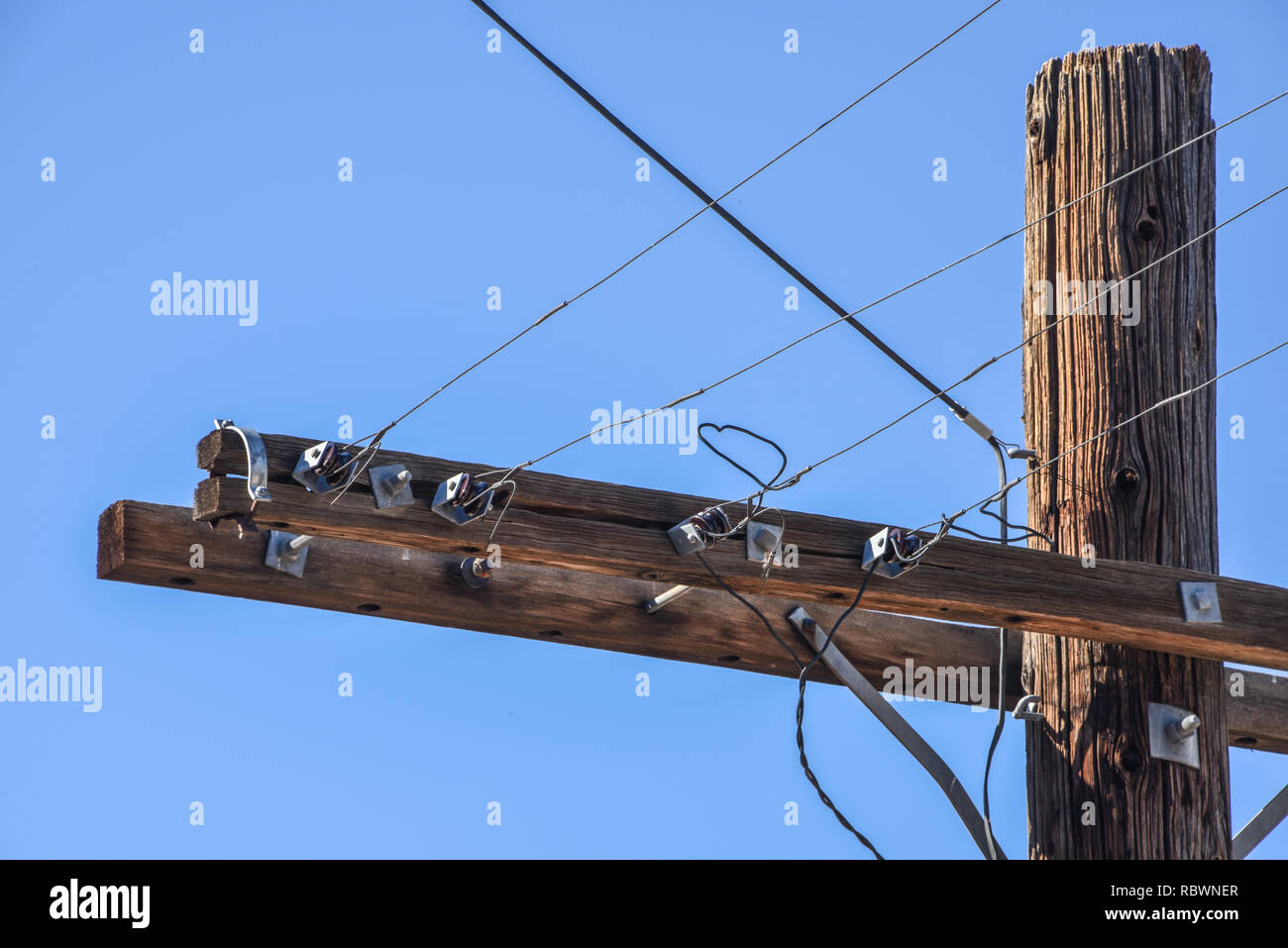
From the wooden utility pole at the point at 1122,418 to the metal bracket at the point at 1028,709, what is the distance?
46 mm

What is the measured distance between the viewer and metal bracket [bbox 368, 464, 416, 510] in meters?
3.69

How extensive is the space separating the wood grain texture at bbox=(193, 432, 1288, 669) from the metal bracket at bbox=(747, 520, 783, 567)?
26mm

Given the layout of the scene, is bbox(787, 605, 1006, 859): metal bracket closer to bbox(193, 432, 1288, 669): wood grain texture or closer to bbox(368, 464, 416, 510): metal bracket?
bbox(193, 432, 1288, 669): wood grain texture

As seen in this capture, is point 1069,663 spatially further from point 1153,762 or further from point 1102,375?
point 1102,375

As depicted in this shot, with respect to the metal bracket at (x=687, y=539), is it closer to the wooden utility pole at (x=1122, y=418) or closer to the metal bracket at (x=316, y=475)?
the metal bracket at (x=316, y=475)

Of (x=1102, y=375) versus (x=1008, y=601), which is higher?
(x=1102, y=375)

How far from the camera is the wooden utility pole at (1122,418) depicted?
14.3 ft

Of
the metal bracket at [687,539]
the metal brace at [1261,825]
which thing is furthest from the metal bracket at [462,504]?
the metal brace at [1261,825]

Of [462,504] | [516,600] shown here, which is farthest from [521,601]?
[462,504]

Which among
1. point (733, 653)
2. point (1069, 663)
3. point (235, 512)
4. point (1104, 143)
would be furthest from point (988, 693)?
point (235, 512)

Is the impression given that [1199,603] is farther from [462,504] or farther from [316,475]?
[316,475]

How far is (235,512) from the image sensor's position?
3.61m

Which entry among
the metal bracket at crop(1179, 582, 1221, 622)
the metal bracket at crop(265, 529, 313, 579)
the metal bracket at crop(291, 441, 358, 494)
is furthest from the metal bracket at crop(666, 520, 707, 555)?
the metal bracket at crop(1179, 582, 1221, 622)

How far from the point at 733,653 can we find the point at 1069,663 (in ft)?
3.10
